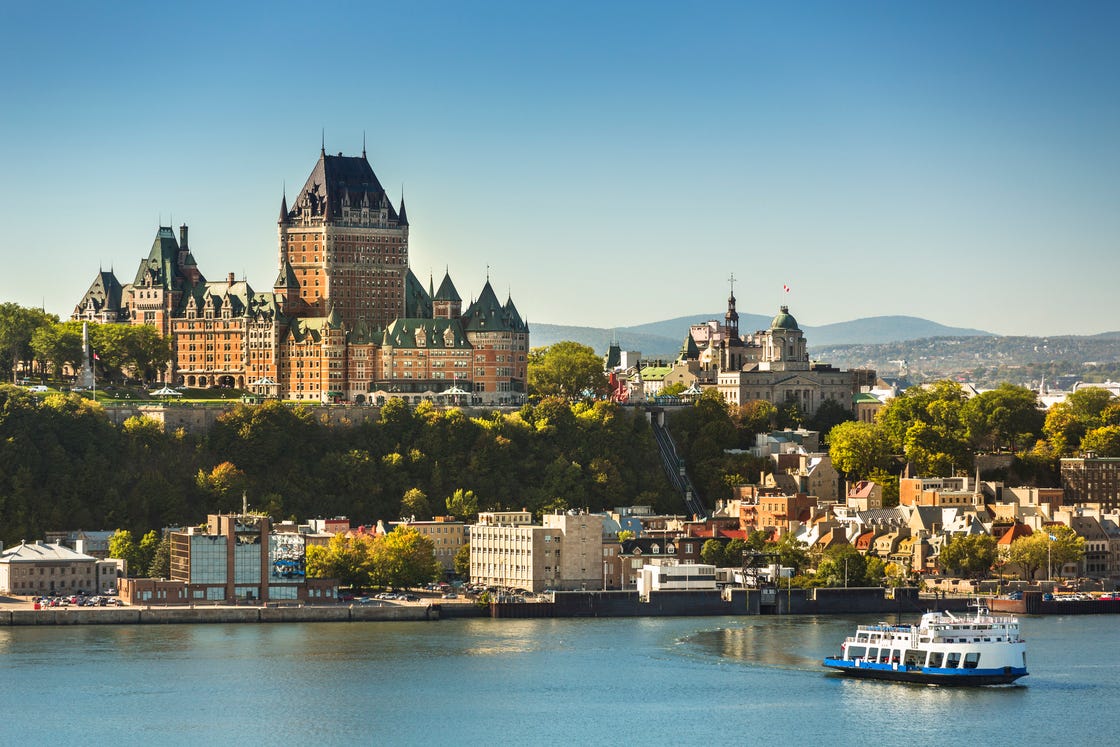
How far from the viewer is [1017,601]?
131m

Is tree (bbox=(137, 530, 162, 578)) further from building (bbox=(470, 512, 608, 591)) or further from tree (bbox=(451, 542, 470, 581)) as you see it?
building (bbox=(470, 512, 608, 591))

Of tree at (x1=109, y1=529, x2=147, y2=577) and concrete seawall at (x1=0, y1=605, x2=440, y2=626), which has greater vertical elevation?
tree at (x1=109, y1=529, x2=147, y2=577)

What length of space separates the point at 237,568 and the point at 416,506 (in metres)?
24.4

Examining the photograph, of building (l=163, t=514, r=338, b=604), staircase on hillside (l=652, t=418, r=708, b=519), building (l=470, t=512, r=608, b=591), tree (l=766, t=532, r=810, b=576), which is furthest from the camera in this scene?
staircase on hillside (l=652, t=418, r=708, b=519)

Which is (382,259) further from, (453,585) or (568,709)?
(568,709)

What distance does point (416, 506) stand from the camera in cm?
15038

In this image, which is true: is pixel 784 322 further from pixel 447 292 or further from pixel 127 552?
pixel 127 552

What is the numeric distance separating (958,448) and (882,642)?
195 ft

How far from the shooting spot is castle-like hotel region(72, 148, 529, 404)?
563 ft

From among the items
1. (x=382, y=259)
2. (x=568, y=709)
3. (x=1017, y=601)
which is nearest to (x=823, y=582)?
(x=1017, y=601)

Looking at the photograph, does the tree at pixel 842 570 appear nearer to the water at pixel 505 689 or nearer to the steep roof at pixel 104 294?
the water at pixel 505 689

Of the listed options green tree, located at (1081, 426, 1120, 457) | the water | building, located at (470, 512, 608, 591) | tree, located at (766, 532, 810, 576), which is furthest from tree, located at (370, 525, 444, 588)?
green tree, located at (1081, 426, 1120, 457)

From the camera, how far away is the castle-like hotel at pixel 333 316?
172m

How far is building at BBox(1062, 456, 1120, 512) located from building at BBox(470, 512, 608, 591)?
38646 millimetres
